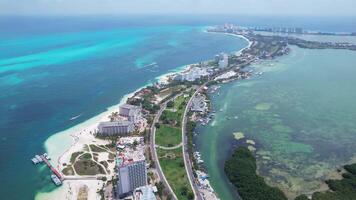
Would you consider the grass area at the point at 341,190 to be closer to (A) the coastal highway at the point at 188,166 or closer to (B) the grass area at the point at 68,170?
(A) the coastal highway at the point at 188,166

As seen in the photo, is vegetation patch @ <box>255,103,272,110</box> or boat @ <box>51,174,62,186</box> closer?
boat @ <box>51,174,62,186</box>

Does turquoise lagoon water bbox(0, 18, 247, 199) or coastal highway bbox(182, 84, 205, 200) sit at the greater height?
turquoise lagoon water bbox(0, 18, 247, 199)

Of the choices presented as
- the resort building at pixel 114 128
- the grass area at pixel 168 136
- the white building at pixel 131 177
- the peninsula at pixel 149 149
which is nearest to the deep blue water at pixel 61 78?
the peninsula at pixel 149 149

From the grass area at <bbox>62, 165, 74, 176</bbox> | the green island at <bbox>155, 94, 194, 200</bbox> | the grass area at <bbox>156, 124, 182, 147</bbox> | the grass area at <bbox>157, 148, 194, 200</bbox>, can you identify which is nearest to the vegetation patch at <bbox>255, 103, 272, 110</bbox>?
the green island at <bbox>155, 94, 194, 200</bbox>

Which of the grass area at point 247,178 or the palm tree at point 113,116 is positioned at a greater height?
the palm tree at point 113,116

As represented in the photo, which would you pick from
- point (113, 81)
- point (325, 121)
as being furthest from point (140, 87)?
point (325, 121)

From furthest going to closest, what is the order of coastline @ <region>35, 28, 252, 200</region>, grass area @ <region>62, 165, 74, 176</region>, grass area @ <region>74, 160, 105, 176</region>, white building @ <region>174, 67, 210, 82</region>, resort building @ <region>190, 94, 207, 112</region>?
white building @ <region>174, 67, 210, 82</region>
resort building @ <region>190, 94, 207, 112</region>
grass area @ <region>74, 160, 105, 176</region>
grass area @ <region>62, 165, 74, 176</region>
coastline @ <region>35, 28, 252, 200</region>

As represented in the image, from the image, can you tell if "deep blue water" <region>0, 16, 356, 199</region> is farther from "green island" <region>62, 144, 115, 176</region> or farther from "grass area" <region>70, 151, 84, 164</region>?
"grass area" <region>70, 151, 84, 164</region>

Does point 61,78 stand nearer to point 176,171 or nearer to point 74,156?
point 74,156
